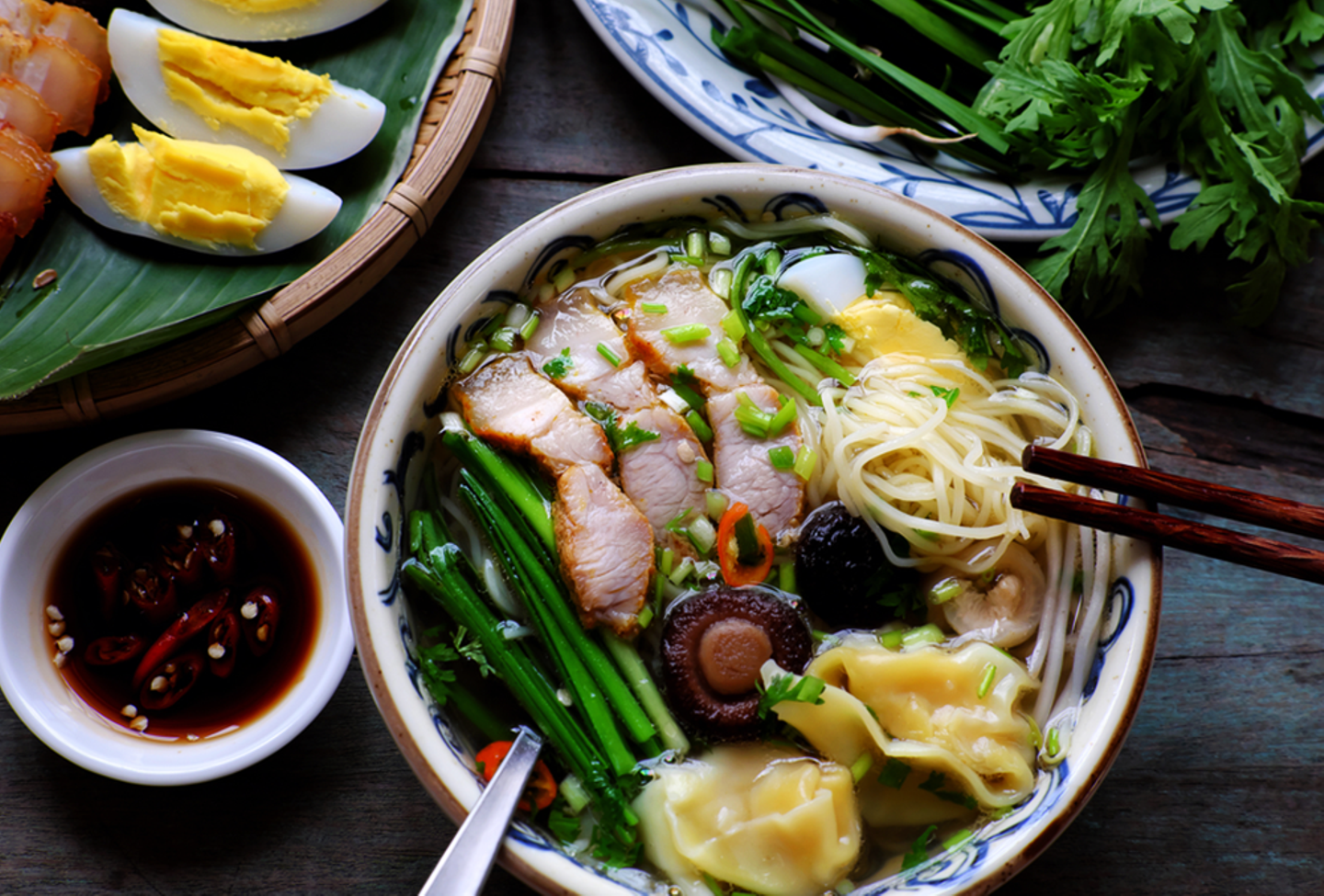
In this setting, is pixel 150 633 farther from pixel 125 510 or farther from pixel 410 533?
pixel 410 533

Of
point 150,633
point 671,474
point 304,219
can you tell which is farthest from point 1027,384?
point 150,633

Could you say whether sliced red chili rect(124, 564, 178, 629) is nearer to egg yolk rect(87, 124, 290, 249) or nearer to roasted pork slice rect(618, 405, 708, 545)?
egg yolk rect(87, 124, 290, 249)

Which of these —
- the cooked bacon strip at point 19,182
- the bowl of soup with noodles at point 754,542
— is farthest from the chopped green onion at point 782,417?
the cooked bacon strip at point 19,182

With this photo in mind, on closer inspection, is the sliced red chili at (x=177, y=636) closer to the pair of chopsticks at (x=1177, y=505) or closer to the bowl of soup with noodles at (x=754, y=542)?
the bowl of soup with noodles at (x=754, y=542)

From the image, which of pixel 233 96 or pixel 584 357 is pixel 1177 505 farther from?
pixel 233 96

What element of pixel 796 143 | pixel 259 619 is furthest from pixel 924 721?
pixel 259 619
